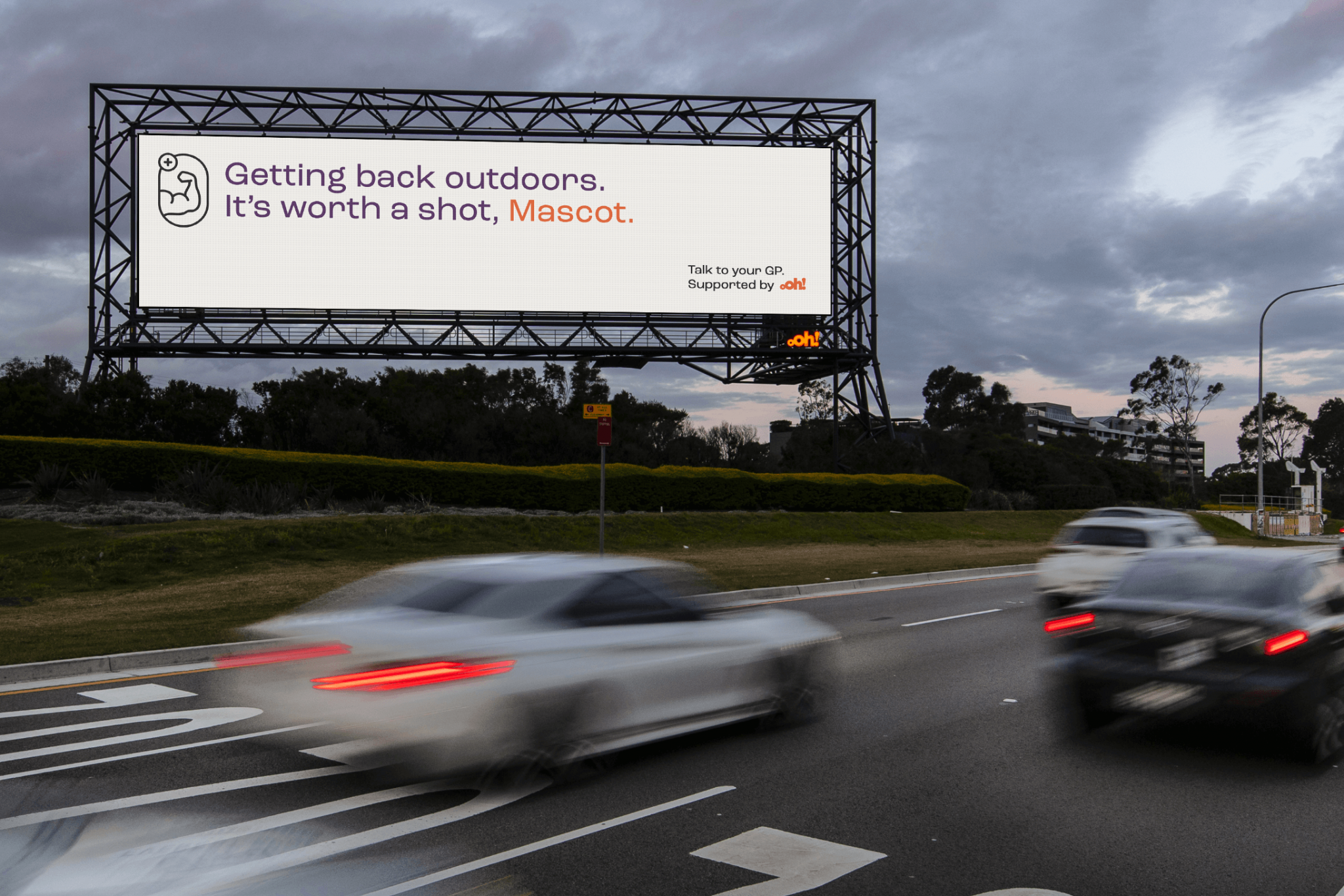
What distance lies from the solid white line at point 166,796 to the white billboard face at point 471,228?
32.7m

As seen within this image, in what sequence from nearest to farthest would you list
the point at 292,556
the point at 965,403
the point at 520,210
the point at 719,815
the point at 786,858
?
1. the point at 786,858
2. the point at 719,815
3. the point at 292,556
4. the point at 520,210
5. the point at 965,403

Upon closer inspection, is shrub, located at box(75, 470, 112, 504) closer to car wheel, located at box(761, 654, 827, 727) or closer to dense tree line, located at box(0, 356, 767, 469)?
dense tree line, located at box(0, 356, 767, 469)

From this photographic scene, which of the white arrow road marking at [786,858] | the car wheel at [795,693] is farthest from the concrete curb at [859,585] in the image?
the white arrow road marking at [786,858]

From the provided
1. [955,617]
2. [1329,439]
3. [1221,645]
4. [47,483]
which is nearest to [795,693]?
[1221,645]

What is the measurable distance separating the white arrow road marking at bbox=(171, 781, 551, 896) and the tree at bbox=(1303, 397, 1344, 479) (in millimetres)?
131185

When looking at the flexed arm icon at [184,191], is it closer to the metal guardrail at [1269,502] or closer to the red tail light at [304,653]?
the red tail light at [304,653]

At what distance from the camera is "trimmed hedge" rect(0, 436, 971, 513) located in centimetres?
2353

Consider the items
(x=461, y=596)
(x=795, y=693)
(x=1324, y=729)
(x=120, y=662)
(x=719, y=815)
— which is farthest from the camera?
(x=120, y=662)

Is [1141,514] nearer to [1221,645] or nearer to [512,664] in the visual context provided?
[1221,645]

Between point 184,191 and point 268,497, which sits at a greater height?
point 184,191

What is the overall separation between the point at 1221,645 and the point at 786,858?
3413 millimetres

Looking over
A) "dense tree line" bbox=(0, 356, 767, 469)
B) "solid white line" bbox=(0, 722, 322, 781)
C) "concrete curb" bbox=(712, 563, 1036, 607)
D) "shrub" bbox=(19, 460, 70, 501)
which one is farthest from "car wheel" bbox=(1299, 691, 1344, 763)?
"dense tree line" bbox=(0, 356, 767, 469)

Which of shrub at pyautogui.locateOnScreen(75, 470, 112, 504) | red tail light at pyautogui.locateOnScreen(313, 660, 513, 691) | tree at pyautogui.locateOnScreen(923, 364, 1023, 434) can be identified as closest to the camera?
red tail light at pyautogui.locateOnScreen(313, 660, 513, 691)

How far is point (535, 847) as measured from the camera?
16.1 ft
